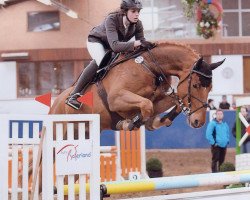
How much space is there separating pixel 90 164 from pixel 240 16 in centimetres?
1586

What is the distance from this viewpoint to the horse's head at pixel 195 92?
552 cm

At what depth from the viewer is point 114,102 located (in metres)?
5.58

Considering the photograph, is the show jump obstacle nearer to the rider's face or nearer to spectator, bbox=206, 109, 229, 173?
the rider's face

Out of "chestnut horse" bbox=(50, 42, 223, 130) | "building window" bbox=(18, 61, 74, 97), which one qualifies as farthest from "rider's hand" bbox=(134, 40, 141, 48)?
"building window" bbox=(18, 61, 74, 97)

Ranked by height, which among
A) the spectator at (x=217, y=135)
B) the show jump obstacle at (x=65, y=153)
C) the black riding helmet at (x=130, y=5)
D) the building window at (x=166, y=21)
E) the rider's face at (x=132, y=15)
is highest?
the building window at (x=166, y=21)

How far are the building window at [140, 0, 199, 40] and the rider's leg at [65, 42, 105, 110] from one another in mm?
12945

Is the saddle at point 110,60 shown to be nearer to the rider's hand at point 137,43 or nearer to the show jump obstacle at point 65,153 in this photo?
the rider's hand at point 137,43

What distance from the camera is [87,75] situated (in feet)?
19.2

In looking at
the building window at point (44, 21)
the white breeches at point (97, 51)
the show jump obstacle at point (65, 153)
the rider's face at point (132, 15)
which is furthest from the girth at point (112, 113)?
the building window at point (44, 21)

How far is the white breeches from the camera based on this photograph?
585 cm

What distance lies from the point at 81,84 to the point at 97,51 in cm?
33

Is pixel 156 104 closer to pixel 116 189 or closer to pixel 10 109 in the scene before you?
pixel 116 189

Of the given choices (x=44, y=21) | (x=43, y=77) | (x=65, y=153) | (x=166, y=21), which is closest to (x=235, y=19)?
(x=166, y=21)

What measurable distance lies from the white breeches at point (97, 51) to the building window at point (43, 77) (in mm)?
13888
